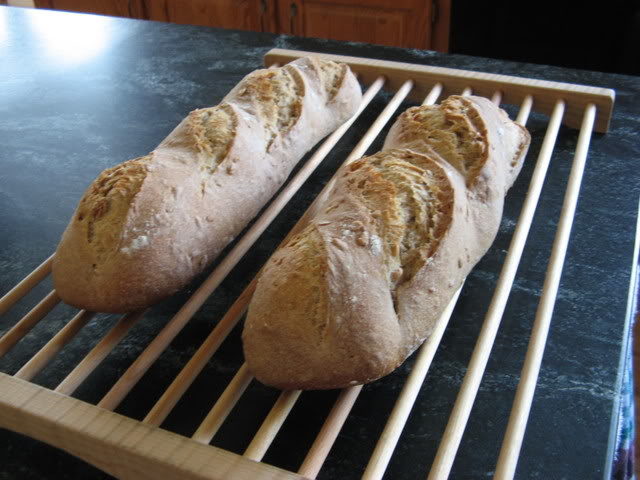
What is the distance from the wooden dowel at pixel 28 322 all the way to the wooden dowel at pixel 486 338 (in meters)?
0.52

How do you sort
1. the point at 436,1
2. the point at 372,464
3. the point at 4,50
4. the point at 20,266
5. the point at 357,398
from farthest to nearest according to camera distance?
the point at 436,1
the point at 4,50
the point at 20,266
the point at 357,398
the point at 372,464

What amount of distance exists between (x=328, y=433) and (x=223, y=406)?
121mm

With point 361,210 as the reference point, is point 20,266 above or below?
below

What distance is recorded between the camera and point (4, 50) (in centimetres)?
179

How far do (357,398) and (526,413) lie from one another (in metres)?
0.19

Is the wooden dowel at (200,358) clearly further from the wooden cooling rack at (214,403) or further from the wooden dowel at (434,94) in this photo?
the wooden dowel at (434,94)

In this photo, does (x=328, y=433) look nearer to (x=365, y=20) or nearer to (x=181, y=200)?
(x=181, y=200)

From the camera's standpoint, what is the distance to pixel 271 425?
0.73 meters

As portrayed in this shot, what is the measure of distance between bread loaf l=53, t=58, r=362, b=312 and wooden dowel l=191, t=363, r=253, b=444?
0.54ft

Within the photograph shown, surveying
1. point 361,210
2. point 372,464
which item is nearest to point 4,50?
point 361,210

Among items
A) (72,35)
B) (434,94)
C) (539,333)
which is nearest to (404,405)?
(539,333)

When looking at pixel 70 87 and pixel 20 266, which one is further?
pixel 70 87

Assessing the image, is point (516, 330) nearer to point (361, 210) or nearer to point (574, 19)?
point (361, 210)

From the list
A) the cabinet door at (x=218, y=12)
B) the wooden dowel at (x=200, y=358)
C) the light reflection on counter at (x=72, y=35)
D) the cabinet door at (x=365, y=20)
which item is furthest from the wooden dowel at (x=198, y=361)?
the cabinet door at (x=218, y=12)
